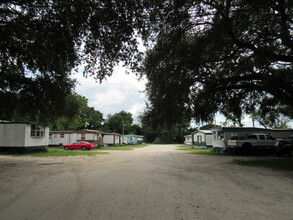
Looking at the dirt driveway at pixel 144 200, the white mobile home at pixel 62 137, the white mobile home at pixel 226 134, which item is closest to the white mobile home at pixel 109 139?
the white mobile home at pixel 62 137

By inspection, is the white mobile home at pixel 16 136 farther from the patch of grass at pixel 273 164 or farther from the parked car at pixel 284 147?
the parked car at pixel 284 147

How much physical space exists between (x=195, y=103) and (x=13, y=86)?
10.6 m

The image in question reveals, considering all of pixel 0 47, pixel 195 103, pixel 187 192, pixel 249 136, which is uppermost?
pixel 0 47

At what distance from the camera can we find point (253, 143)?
66.7 feet

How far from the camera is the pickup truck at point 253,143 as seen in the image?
20312 mm

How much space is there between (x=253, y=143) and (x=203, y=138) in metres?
14.6

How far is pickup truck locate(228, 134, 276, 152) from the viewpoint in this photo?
20312mm

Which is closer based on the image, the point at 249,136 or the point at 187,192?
the point at 187,192

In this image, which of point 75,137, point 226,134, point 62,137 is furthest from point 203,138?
point 62,137

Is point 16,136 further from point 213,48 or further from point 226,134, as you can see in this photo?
point 226,134

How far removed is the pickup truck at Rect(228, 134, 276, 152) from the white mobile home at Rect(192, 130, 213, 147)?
13.1 metres

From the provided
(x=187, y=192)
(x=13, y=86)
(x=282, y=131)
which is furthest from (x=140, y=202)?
(x=282, y=131)

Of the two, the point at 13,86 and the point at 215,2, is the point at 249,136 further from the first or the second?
the point at 13,86

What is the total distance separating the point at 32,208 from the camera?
4484mm
